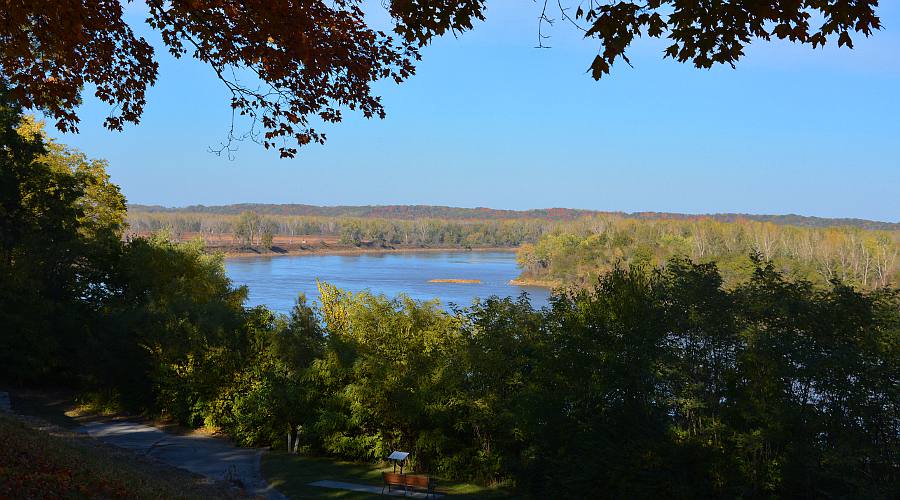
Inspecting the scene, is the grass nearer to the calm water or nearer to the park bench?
the park bench

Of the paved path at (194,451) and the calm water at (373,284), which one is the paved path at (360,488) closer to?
the paved path at (194,451)

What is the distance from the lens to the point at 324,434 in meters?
22.3

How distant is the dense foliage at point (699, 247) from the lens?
92412mm

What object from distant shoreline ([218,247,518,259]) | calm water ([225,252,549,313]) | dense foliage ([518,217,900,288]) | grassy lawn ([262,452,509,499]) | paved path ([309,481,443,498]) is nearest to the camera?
paved path ([309,481,443,498])

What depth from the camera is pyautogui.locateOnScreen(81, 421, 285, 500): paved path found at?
1795cm

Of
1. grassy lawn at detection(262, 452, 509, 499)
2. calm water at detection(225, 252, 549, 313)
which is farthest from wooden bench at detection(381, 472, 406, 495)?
calm water at detection(225, 252, 549, 313)

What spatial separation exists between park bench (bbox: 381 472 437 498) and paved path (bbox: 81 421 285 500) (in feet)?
7.49

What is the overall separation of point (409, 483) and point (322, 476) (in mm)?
3156

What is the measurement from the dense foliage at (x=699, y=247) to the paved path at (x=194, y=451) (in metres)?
70.9

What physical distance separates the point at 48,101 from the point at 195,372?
17.7 metres

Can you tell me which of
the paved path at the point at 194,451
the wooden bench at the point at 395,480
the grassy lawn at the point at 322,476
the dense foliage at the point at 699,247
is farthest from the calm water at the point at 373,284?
the wooden bench at the point at 395,480

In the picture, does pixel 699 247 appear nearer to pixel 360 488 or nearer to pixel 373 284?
pixel 373 284

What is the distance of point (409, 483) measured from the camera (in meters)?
16.9

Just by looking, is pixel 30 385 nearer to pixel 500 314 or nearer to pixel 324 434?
pixel 324 434
